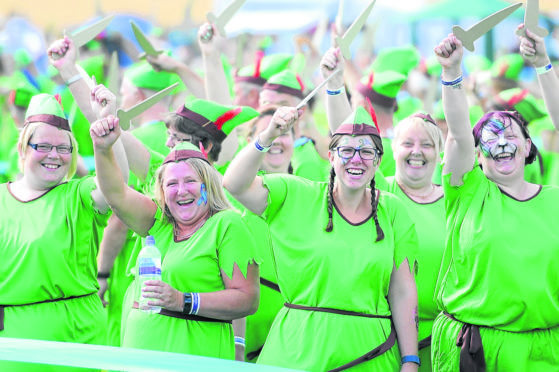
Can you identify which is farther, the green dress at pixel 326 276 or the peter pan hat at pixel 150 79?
the peter pan hat at pixel 150 79

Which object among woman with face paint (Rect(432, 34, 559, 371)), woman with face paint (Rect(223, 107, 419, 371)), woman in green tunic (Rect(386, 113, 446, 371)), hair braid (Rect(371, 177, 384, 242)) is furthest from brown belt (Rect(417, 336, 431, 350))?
hair braid (Rect(371, 177, 384, 242))

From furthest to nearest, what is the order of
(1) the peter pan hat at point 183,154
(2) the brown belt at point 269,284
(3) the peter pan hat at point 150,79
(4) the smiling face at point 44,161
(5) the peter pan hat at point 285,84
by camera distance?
(3) the peter pan hat at point 150,79
(5) the peter pan hat at point 285,84
(2) the brown belt at point 269,284
(4) the smiling face at point 44,161
(1) the peter pan hat at point 183,154

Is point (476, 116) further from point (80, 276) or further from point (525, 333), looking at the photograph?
point (80, 276)

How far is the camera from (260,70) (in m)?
7.62

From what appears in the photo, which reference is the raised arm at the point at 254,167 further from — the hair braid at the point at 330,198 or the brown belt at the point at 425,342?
the brown belt at the point at 425,342

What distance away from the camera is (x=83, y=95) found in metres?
5.24

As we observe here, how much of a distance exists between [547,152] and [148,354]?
5111 mm

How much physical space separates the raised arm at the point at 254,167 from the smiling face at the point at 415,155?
1.23 meters

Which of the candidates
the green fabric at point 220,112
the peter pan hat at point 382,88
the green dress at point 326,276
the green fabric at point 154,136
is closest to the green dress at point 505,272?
the green dress at point 326,276

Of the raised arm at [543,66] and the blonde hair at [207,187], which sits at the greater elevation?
the raised arm at [543,66]

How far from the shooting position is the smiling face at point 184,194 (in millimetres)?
4676

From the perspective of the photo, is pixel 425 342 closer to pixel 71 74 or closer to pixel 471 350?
pixel 471 350

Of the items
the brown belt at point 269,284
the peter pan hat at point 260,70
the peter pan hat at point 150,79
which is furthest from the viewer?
the peter pan hat at point 260,70

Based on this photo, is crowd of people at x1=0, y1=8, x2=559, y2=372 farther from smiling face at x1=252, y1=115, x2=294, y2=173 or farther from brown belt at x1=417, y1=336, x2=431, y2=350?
smiling face at x1=252, y1=115, x2=294, y2=173
